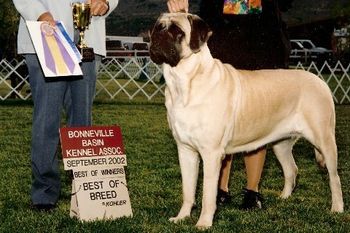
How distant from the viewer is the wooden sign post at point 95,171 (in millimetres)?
4078

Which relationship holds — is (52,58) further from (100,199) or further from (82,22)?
(100,199)

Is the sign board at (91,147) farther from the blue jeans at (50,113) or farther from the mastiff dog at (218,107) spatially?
the mastiff dog at (218,107)

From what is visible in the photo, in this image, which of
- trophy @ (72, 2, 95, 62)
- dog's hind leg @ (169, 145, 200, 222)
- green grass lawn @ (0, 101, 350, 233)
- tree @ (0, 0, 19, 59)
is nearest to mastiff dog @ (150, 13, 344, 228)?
dog's hind leg @ (169, 145, 200, 222)

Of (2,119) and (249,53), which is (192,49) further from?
(2,119)

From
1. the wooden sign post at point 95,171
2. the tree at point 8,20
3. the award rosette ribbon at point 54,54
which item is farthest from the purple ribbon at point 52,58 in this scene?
the tree at point 8,20

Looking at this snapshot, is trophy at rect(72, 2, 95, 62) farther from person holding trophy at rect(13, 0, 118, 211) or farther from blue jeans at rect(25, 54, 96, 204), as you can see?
blue jeans at rect(25, 54, 96, 204)

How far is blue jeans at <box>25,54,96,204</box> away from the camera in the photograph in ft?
13.7

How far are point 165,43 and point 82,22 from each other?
684mm

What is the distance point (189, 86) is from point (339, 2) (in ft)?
68.2

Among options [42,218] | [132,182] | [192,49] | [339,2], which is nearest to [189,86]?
[192,49]

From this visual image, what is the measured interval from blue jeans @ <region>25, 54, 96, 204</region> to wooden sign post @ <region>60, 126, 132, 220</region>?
0.19 meters

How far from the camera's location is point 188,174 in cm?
413

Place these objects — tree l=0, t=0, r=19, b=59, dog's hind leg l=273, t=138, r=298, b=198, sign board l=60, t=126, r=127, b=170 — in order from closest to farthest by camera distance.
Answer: sign board l=60, t=126, r=127, b=170
dog's hind leg l=273, t=138, r=298, b=198
tree l=0, t=0, r=19, b=59

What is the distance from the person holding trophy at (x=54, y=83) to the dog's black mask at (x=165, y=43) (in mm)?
598
